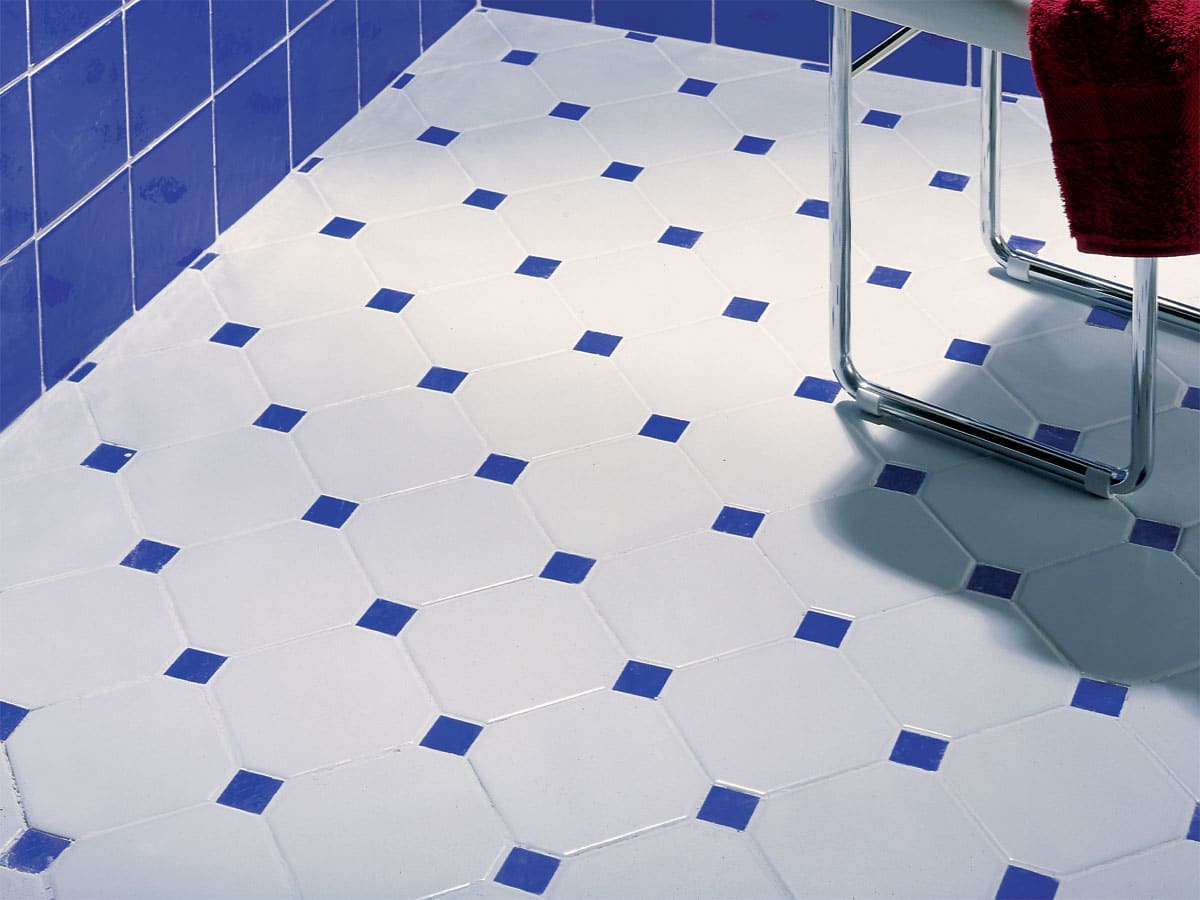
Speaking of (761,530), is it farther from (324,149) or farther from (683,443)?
(324,149)

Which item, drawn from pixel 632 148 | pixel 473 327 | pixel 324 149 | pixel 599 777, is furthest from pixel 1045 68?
pixel 324 149

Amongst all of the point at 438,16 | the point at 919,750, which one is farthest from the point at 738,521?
the point at 438,16

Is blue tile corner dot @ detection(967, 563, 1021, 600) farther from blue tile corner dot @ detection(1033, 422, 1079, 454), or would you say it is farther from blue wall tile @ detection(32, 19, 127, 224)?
blue wall tile @ detection(32, 19, 127, 224)

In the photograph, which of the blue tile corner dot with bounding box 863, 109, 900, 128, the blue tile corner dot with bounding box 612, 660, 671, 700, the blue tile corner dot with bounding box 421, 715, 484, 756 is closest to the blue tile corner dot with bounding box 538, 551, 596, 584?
the blue tile corner dot with bounding box 612, 660, 671, 700

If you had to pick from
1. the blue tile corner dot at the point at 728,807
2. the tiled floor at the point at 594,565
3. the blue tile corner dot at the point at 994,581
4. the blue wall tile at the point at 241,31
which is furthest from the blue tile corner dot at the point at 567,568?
the blue wall tile at the point at 241,31

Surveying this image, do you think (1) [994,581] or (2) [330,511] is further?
(2) [330,511]

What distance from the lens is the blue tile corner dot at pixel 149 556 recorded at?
230 cm

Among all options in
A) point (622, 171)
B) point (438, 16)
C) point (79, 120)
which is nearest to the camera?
point (79, 120)

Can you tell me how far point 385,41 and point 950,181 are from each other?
1.13 meters

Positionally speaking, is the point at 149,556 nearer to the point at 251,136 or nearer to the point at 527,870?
the point at 527,870

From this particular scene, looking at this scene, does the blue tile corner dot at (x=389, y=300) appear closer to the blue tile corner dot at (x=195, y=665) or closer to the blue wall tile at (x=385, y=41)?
the blue wall tile at (x=385, y=41)

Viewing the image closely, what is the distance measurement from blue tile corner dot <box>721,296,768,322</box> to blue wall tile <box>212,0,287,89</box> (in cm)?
92

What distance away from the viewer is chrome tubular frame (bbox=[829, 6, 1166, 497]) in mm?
2219

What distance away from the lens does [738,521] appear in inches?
93.1
